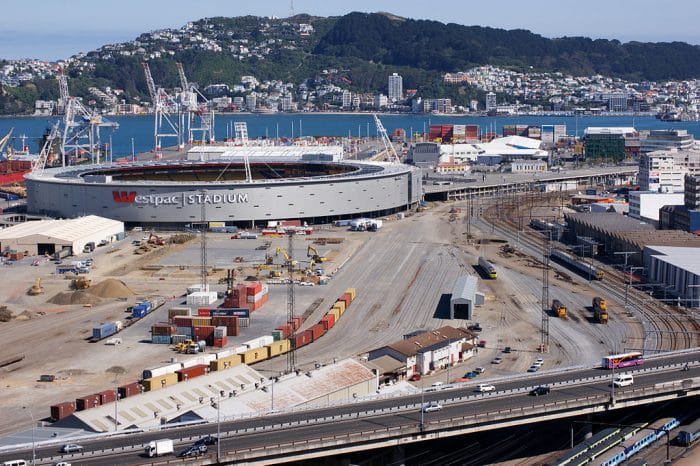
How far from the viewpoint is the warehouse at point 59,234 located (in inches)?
1534

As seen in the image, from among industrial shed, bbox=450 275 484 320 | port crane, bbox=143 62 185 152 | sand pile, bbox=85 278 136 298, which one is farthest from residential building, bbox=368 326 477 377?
port crane, bbox=143 62 185 152

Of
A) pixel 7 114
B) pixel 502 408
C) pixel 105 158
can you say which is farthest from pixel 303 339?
pixel 7 114

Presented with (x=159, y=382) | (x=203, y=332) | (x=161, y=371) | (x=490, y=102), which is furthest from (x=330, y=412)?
(x=490, y=102)

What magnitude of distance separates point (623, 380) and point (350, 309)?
1097cm

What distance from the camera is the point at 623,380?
20234 mm

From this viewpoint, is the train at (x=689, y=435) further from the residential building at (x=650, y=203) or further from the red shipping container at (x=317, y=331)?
the residential building at (x=650, y=203)

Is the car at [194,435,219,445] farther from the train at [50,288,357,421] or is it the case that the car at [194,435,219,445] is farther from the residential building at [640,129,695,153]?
the residential building at [640,129,695,153]

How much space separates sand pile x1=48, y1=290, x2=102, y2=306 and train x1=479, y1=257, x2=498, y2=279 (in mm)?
11950

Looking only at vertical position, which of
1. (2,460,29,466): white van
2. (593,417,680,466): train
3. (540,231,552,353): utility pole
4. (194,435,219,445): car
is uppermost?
(2,460,29,466): white van

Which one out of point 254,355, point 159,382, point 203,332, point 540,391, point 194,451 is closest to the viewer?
point 194,451

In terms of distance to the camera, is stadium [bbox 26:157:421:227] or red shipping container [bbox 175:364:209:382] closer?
red shipping container [bbox 175:364:209:382]

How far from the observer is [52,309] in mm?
30344

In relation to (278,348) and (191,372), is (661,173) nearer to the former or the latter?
(278,348)

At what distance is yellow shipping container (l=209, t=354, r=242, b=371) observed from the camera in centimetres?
2336
